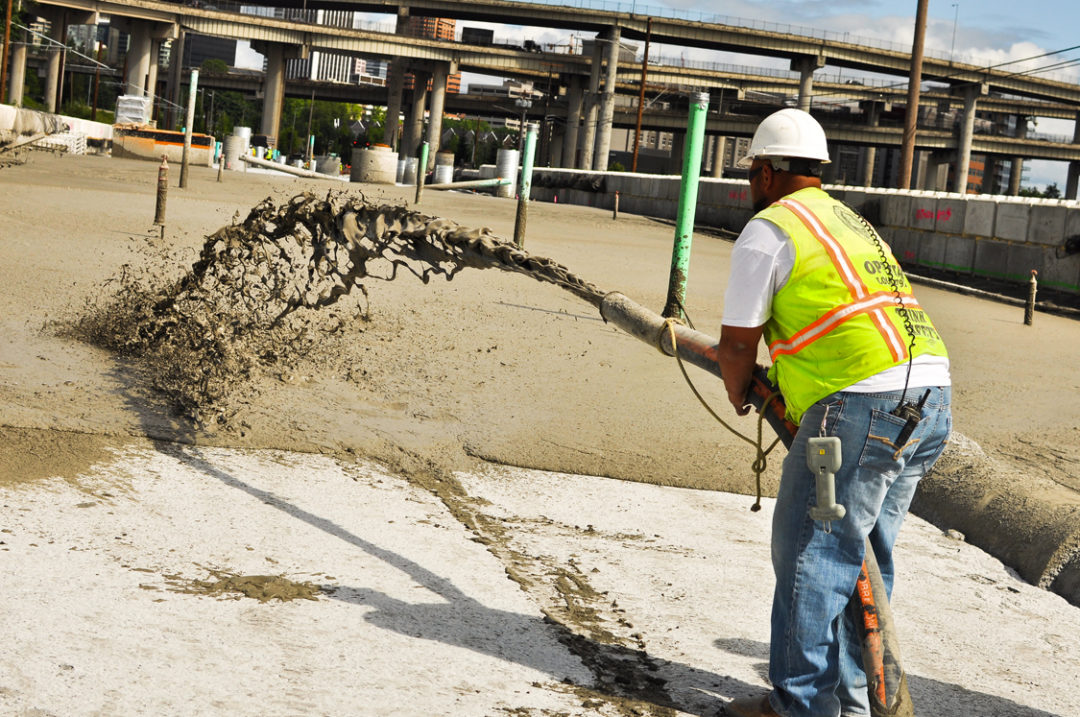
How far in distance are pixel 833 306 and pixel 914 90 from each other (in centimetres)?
3215

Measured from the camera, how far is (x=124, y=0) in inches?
2638

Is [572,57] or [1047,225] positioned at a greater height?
[572,57]

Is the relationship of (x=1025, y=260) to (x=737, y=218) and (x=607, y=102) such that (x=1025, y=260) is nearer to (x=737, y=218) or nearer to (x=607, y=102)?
(x=737, y=218)

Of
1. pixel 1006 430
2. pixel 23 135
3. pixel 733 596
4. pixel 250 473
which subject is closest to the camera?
pixel 733 596

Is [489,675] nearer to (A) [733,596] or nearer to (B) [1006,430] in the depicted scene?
(A) [733,596]

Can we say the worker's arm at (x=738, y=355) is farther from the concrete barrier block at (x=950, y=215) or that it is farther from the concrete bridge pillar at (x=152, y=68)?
the concrete bridge pillar at (x=152, y=68)

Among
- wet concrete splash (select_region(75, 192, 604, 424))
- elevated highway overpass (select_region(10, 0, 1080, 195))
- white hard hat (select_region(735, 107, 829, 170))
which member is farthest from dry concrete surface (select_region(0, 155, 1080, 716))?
elevated highway overpass (select_region(10, 0, 1080, 195))

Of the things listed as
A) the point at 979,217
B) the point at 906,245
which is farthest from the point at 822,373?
the point at 906,245

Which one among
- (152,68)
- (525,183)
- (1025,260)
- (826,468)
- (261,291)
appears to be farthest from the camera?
(152,68)

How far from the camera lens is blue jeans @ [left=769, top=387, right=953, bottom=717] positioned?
125 inches

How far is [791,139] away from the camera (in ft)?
11.0

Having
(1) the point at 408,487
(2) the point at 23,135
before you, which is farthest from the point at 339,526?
(2) the point at 23,135

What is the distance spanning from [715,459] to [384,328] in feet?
12.2

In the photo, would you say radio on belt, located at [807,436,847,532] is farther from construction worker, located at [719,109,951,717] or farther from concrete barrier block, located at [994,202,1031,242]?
concrete barrier block, located at [994,202,1031,242]
